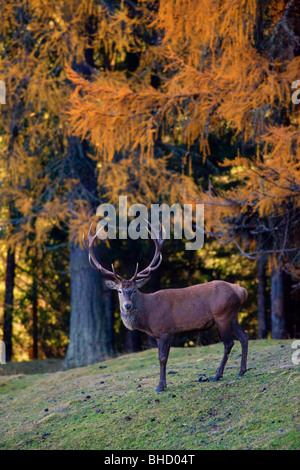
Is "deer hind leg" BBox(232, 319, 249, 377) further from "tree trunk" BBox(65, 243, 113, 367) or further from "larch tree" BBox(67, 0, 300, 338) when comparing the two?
"tree trunk" BBox(65, 243, 113, 367)

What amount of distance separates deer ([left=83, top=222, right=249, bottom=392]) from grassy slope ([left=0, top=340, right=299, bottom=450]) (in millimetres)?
472

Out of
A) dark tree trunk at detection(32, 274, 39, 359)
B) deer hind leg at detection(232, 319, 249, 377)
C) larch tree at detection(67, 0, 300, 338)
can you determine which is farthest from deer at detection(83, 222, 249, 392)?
dark tree trunk at detection(32, 274, 39, 359)

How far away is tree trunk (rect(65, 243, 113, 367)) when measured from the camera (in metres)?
14.4

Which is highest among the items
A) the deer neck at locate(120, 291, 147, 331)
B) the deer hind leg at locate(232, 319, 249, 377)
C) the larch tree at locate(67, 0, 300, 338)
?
the larch tree at locate(67, 0, 300, 338)

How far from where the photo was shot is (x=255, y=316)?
62.0 ft

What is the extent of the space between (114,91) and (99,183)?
125 inches

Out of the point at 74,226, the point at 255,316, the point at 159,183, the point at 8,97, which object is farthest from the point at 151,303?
the point at 255,316

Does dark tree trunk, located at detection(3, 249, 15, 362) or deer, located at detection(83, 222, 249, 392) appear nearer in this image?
deer, located at detection(83, 222, 249, 392)

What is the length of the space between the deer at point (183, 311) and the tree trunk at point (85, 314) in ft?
22.2

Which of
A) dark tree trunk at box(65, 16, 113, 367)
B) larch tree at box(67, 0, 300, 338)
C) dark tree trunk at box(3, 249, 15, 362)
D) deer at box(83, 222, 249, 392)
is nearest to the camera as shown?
deer at box(83, 222, 249, 392)

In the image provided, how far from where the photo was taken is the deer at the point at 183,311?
7.41 m

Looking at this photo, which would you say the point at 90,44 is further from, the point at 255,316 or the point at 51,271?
the point at 255,316

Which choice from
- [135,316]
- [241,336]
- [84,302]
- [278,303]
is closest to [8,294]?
[84,302]

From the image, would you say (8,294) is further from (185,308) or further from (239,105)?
(185,308)
